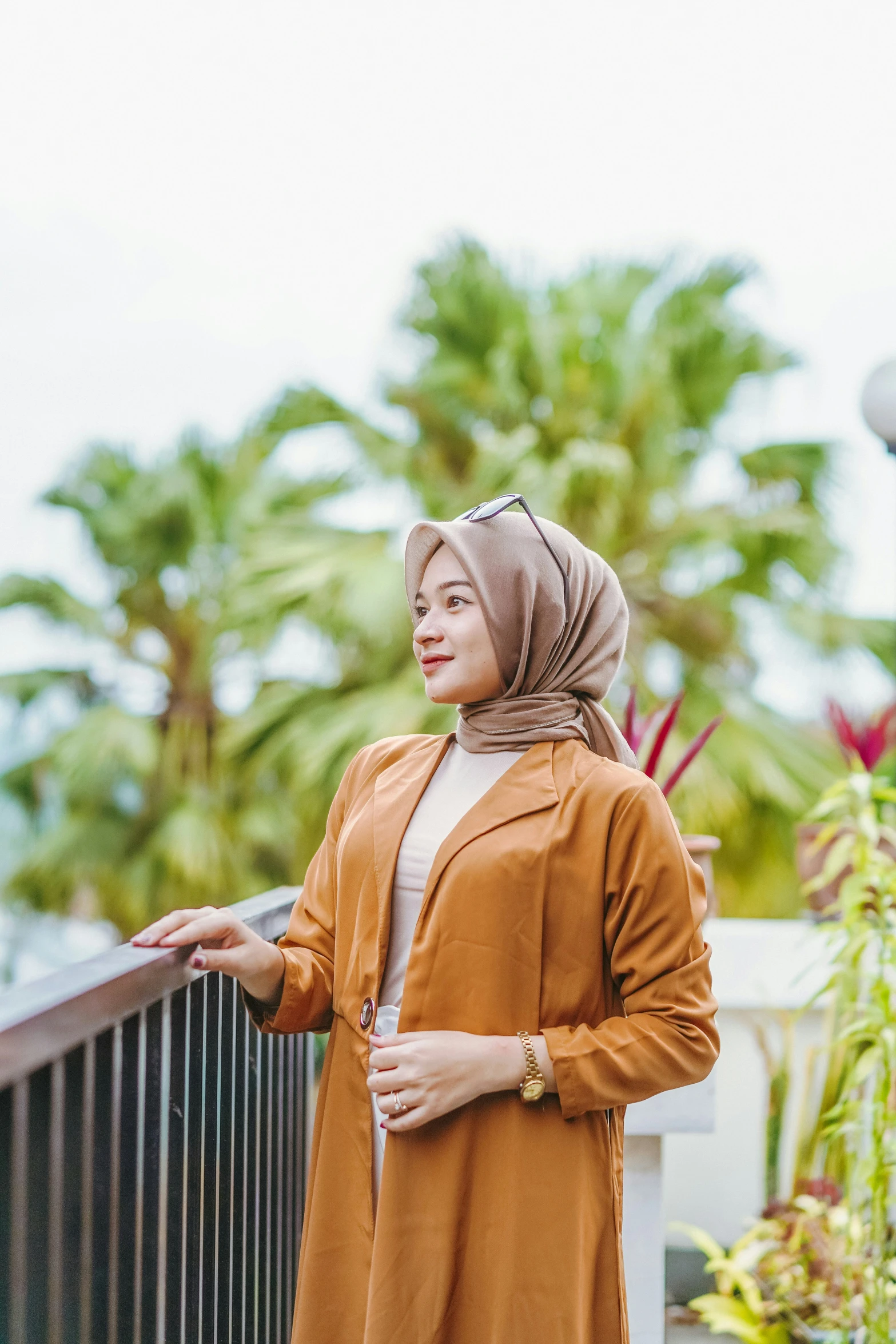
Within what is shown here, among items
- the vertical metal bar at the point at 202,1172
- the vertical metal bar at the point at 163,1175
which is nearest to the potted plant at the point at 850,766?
the vertical metal bar at the point at 202,1172

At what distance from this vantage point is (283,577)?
6.25 meters

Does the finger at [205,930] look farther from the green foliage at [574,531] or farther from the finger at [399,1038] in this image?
the green foliage at [574,531]

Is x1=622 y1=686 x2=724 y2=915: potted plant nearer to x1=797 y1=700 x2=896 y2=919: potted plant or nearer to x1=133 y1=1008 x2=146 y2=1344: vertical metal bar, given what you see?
x1=797 y1=700 x2=896 y2=919: potted plant

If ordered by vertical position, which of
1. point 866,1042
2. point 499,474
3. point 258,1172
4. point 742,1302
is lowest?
point 742,1302

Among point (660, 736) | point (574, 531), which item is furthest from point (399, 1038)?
point (574, 531)

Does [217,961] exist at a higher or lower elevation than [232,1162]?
higher

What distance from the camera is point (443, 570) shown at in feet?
3.69

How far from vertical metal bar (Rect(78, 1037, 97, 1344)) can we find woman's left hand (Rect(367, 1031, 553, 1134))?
0.24m

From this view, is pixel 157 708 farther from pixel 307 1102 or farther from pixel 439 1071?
pixel 439 1071

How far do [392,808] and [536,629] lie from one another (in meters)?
0.24

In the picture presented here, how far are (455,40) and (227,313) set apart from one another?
11586mm

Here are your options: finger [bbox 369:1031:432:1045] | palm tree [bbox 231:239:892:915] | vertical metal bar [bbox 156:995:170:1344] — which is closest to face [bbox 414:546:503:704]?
finger [bbox 369:1031:432:1045]

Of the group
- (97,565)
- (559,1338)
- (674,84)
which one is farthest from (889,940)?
(674,84)

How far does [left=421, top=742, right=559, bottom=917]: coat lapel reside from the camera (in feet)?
3.49
